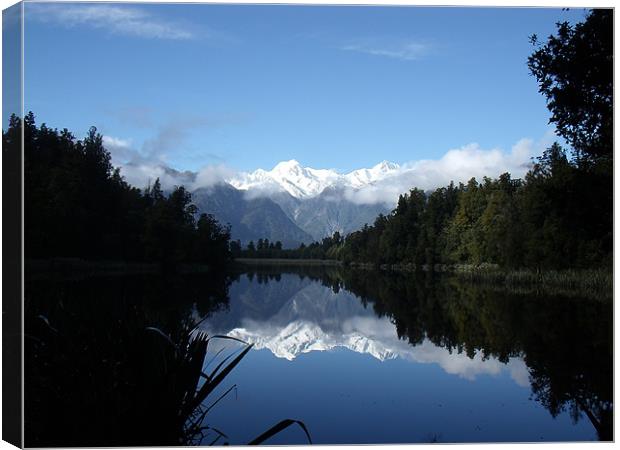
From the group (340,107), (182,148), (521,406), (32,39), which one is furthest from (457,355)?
(32,39)

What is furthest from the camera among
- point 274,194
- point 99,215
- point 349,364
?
point 349,364

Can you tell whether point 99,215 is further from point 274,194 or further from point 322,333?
point 322,333

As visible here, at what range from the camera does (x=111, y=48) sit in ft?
17.2

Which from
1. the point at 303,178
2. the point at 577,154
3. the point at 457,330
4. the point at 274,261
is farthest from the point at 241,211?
the point at 457,330

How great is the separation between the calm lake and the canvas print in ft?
0.09

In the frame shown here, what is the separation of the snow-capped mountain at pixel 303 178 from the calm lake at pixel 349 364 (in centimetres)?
125

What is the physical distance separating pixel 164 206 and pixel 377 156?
192 cm

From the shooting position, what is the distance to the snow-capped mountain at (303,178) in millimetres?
5863

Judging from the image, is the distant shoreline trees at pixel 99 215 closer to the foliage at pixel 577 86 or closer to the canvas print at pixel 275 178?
the canvas print at pixel 275 178

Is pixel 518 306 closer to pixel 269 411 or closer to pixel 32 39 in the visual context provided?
pixel 269 411

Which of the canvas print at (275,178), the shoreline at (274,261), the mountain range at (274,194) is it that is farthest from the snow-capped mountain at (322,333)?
the mountain range at (274,194)

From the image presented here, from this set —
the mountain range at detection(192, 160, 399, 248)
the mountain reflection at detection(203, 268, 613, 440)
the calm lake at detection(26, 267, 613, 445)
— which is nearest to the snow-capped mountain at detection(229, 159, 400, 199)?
the mountain range at detection(192, 160, 399, 248)

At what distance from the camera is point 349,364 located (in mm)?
7449

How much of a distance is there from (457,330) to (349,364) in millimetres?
2993
